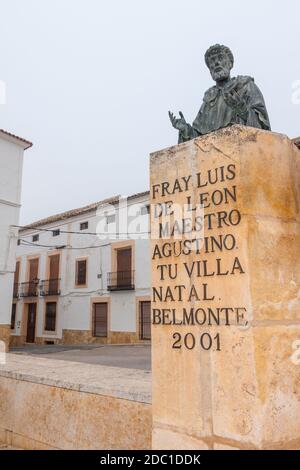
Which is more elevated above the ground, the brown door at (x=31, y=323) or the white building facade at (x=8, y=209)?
the white building facade at (x=8, y=209)

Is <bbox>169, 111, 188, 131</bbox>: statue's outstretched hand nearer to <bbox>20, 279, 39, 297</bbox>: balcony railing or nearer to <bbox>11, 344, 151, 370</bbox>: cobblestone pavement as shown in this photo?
Answer: <bbox>11, 344, 151, 370</bbox>: cobblestone pavement

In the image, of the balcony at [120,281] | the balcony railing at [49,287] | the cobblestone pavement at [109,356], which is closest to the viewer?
the cobblestone pavement at [109,356]

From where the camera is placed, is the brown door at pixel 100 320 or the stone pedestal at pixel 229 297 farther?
the brown door at pixel 100 320

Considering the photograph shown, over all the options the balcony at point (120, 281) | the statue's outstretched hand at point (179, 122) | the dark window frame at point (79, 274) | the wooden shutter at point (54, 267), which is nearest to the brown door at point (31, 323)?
the wooden shutter at point (54, 267)

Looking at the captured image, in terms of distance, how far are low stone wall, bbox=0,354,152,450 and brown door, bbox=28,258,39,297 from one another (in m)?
18.3

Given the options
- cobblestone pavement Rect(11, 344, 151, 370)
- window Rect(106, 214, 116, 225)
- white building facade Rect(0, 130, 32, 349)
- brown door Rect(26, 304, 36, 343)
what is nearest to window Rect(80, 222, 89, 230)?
window Rect(106, 214, 116, 225)

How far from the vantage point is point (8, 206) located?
43.6 ft

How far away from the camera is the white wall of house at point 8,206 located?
42.0ft

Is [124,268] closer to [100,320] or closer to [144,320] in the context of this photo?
[144,320]

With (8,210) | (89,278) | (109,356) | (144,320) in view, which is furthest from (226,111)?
(89,278)

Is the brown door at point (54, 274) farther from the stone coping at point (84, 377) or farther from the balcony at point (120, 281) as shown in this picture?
the stone coping at point (84, 377)

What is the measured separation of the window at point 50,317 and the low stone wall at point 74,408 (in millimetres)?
17088

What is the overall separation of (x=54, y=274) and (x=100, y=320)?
4.08 metres

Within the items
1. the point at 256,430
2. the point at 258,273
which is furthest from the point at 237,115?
the point at 256,430
